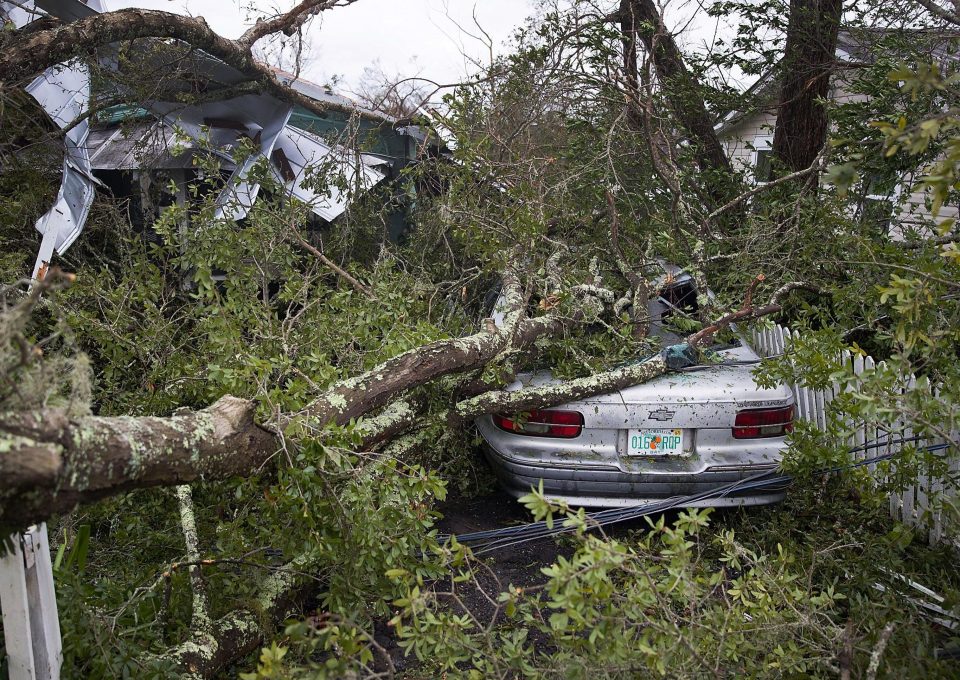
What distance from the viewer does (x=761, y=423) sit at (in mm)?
4559

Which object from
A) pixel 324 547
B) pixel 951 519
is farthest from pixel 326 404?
pixel 951 519

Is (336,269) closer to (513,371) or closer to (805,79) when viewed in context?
(513,371)

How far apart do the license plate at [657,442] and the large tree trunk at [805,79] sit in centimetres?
360

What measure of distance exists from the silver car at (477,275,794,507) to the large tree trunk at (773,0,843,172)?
330 cm

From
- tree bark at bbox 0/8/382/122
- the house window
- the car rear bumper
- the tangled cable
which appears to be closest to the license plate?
the car rear bumper

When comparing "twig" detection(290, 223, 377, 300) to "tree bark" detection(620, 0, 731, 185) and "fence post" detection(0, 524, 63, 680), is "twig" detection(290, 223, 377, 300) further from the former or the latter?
"tree bark" detection(620, 0, 731, 185)

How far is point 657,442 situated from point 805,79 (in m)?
4.77

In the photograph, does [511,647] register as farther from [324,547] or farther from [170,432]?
[170,432]

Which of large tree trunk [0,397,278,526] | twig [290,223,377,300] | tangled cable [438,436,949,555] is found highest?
twig [290,223,377,300]

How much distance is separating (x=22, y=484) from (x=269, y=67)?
6.71 meters

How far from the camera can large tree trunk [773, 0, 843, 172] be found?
269 inches

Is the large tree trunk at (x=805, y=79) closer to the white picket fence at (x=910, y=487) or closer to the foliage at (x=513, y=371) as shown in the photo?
the foliage at (x=513, y=371)

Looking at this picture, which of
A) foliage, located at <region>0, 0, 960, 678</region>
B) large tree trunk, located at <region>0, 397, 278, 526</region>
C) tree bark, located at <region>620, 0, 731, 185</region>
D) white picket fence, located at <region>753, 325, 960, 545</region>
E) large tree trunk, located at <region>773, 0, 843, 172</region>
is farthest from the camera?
tree bark, located at <region>620, 0, 731, 185</region>

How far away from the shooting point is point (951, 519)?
3.44 m
